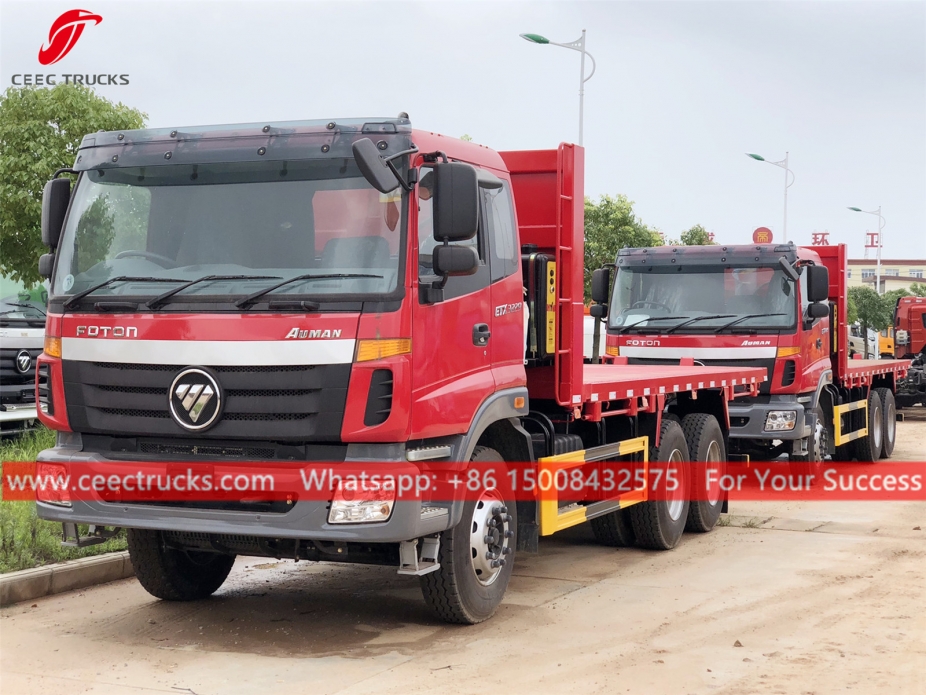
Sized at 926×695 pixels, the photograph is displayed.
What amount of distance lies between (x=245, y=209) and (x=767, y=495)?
8.51m

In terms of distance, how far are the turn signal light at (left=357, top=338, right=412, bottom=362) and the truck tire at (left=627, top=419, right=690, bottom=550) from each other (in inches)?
156

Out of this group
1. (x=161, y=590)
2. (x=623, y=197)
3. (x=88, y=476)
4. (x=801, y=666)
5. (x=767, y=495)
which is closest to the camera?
(x=801, y=666)

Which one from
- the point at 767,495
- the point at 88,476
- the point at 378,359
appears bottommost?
the point at 767,495

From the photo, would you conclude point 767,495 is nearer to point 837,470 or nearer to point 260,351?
point 837,470

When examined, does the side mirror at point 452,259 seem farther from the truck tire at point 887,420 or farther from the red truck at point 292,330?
the truck tire at point 887,420

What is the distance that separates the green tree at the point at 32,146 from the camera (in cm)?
1545

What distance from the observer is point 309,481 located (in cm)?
603

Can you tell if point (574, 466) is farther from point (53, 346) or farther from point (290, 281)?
point (53, 346)

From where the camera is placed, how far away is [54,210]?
686 centimetres

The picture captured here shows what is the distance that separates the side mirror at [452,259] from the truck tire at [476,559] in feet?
3.97

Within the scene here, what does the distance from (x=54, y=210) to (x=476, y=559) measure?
3.13 m

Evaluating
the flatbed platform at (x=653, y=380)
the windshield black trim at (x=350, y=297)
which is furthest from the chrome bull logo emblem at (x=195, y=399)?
the flatbed platform at (x=653, y=380)

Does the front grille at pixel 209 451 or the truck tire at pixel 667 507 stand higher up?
the front grille at pixel 209 451

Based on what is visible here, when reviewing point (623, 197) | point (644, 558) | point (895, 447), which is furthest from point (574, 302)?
point (623, 197)
